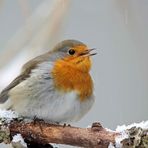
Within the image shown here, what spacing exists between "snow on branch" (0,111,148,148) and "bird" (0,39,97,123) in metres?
0.12

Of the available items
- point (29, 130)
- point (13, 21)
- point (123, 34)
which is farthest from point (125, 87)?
point (29, 130)

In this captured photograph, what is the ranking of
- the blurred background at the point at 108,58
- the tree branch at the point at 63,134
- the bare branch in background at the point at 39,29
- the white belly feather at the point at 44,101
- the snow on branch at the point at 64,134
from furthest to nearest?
the blurred background at the point at 108,58, the white belly feather at the point at 44,101, the bare branch in background at the point at 39,29, the tree branch at the point at 63,134, the snow on branch at the point at 64,134

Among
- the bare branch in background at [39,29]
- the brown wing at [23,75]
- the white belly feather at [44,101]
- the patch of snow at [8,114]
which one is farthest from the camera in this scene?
the brown wing at [23,75]

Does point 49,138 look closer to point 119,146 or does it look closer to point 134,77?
point 119,146

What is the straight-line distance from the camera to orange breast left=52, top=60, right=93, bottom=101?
3908mm

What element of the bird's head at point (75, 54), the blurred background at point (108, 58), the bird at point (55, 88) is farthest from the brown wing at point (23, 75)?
the blurred background at point (108, 58)

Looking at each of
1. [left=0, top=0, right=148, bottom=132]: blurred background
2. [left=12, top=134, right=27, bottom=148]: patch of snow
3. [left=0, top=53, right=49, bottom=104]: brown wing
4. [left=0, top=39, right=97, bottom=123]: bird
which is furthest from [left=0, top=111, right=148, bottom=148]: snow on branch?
[left=0, top=0, right=148, bottom=132]: blurred background

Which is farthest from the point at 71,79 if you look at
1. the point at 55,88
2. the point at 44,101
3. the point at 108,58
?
the point at 108,58

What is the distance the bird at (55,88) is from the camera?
3.84 metres

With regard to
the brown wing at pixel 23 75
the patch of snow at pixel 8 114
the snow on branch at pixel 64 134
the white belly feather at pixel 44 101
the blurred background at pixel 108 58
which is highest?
the blurred background at pixel 108 58

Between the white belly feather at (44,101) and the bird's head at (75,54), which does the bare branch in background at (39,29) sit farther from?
the bird's head at (75,54)

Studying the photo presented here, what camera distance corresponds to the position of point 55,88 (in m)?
3.89

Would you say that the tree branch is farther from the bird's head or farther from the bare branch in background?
the bird's head

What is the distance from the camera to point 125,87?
5.96m
